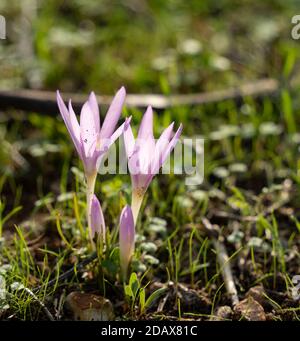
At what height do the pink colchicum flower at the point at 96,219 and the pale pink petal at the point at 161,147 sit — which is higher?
the pale pink petal at the point at 161,147

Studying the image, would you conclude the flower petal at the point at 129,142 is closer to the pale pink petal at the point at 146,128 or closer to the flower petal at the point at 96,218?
the pale pink petal at the point at 146,128

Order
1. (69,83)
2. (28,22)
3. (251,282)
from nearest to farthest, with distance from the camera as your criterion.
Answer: (251,282)
(69,83)
(28,22)

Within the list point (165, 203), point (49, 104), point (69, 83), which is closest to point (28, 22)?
point (69, 83)

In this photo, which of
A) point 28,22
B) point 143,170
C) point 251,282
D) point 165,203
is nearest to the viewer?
point 143,170

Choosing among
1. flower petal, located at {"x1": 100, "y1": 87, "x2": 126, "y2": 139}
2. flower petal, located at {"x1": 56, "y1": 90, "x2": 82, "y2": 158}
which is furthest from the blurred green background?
flower petal, located at {"x1": 56, "y1": 90, "x2": 82, "y2": 158}

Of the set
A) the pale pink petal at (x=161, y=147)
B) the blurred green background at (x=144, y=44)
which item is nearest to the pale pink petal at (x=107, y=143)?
the pale pink petal at (x=161, y=147)

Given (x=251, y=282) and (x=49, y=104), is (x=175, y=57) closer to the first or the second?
(x=49, y=104)

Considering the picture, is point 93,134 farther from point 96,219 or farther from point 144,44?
point 144,44
